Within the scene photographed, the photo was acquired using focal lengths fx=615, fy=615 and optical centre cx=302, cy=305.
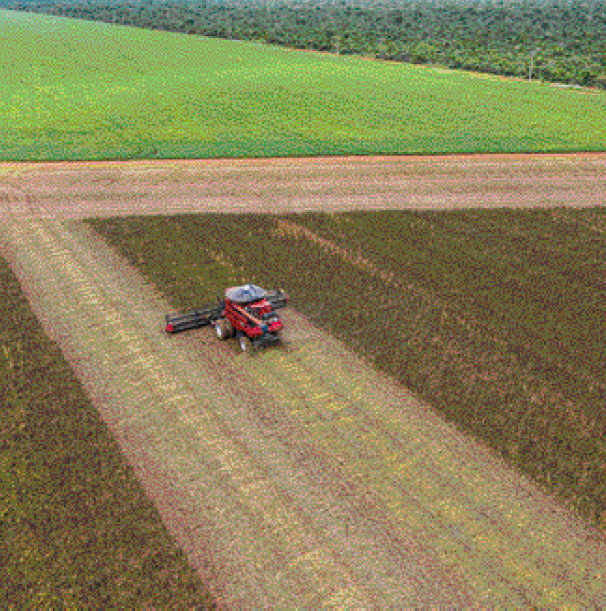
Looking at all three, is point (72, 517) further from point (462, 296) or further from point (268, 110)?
point (268, 110)

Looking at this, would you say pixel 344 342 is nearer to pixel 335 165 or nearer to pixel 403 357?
pixel 403 357

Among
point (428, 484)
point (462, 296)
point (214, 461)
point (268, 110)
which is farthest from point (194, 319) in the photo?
point (268, 110)

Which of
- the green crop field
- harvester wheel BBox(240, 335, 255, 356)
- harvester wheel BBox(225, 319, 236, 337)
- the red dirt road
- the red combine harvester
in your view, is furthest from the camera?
the green crop field

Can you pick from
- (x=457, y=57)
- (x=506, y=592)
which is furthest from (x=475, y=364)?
(x=457, y=57)

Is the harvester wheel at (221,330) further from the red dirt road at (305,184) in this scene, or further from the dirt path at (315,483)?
the red dirt road at (305,184)

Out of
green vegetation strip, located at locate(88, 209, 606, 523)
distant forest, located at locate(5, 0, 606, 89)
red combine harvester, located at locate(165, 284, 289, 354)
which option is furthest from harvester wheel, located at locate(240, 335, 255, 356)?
distant forest, located at locate(5, 0, 606, 89)

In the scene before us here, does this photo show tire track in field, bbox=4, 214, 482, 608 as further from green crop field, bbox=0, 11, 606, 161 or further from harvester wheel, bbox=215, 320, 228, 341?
green crop field, bbox=0, 11, 606, 161
